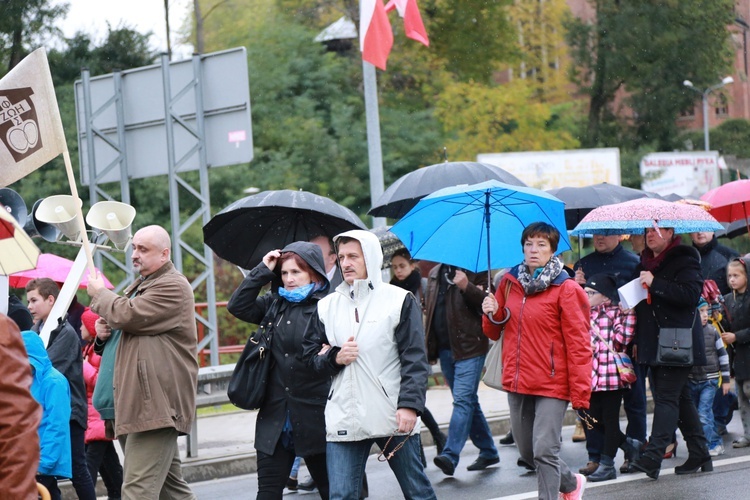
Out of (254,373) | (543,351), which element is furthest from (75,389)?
(543,351)

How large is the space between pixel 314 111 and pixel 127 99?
66.7 ft

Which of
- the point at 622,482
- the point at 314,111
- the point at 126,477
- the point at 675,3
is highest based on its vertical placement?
the point at 675,3

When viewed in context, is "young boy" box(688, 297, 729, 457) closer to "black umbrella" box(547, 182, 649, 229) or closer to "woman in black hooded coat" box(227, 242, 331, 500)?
"black umbrella" box(547, 182, 649, 229)

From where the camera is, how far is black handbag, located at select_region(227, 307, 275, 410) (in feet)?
20.7

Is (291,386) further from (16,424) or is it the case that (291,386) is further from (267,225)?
(16,424)

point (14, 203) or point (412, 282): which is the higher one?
point (14, 203)

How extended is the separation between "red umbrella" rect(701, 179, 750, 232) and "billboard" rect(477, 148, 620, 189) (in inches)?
726

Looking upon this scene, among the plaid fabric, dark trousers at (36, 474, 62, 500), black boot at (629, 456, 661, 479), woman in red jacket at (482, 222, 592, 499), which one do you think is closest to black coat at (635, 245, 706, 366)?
the plaid fabric

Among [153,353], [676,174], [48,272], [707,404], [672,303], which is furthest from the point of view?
[676,174]

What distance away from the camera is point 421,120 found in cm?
3344

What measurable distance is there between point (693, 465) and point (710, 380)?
1.26 metres

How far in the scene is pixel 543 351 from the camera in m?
6.71

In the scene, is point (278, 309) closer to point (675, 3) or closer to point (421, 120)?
point (421, 120)

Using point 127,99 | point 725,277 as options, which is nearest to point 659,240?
point 725,277
